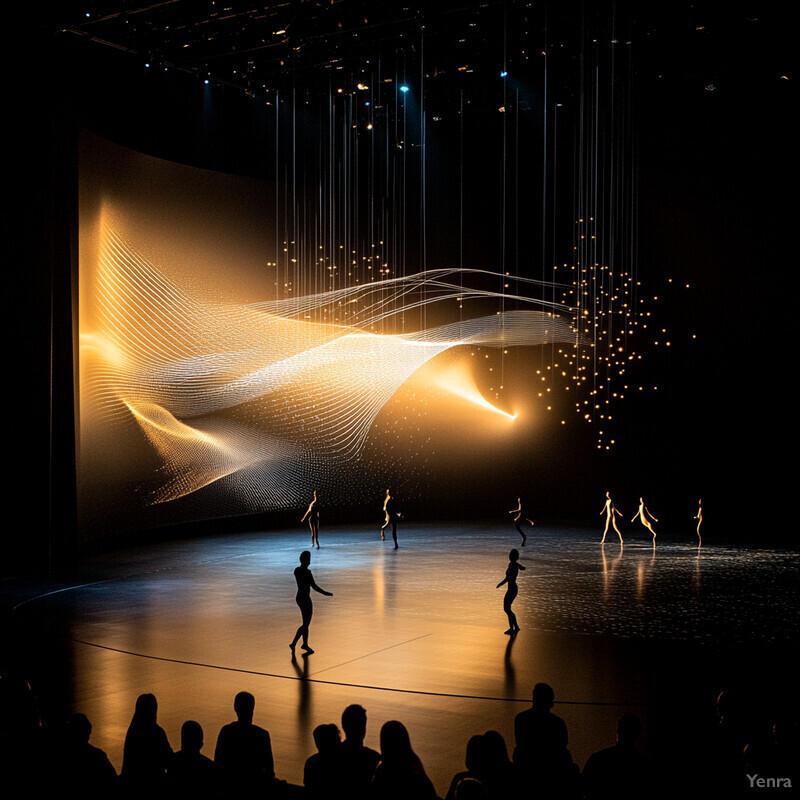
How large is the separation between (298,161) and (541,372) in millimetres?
8291

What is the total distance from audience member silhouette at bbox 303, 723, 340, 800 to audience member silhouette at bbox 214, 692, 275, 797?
0.18 meters

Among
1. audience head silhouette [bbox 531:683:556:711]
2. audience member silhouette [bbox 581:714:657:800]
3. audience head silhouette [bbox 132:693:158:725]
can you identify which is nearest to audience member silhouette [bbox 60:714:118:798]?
audience head silhouette [bbox 132:693:158:725]

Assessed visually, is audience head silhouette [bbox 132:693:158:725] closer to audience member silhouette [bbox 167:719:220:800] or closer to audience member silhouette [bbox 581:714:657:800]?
audience member silhouette [bbox 167:719:220:800]

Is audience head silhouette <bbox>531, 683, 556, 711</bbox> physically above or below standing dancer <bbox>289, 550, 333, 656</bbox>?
above

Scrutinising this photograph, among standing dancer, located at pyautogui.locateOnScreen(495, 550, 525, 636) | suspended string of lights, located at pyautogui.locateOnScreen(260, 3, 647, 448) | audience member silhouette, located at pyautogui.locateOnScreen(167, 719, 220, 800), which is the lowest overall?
standing dancer, located at pyautogui.locateOnScreen(495, 550, 525, 636)

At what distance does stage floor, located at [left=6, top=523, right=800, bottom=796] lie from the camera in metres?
7.18

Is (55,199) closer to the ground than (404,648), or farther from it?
farther from it

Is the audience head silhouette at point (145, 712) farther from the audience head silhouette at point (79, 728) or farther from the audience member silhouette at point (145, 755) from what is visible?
the audience head silhouette at point (79, 728)

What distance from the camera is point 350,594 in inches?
503

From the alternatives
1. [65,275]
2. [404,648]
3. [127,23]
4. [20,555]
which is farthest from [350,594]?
[127,23]

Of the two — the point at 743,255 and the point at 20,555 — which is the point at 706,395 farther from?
the point at 20,555

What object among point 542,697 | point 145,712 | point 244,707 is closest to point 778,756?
point 542,697

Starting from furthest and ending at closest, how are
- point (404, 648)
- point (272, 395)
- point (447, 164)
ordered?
point (447, 164) → point (272, 395) → point (404, 648)

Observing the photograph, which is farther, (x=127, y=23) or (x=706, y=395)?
(x=706, y=395)
